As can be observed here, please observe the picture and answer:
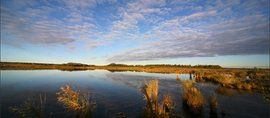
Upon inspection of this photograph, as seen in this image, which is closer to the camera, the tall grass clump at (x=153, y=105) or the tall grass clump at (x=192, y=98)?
the tall grass clump at (x=153, y=105)

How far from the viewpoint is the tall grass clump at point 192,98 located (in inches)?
512

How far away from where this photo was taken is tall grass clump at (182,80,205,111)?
13016 millimetres

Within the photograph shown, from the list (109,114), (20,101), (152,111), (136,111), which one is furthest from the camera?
(20,101)

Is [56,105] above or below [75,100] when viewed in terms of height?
below

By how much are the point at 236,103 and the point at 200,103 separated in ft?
17.3

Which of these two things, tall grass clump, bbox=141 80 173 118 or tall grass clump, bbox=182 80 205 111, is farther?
tall grass clump, bbox=182 80 205 111

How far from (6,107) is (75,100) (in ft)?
21.6

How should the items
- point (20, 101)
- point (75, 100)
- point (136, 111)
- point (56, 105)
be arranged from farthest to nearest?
point (20, 101), point (56, 105), point (136, 111), point (75, 100)

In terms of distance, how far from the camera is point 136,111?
13.4m

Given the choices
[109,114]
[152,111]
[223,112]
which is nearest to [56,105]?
[109,114]

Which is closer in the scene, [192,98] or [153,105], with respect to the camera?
[153,105]

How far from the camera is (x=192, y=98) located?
13.4 metres

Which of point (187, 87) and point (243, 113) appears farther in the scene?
point (187, 87)

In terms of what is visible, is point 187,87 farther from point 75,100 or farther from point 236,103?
point 75,100
